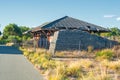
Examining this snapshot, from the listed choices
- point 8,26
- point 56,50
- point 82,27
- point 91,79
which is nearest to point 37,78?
point 91,79

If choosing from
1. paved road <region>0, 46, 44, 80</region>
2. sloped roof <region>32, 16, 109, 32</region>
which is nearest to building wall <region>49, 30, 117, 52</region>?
sloped roof <region>32, 16, 109, 32</region>

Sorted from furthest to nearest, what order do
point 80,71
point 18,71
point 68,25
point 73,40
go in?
point 68,25 < point 73,40 < point 18,71 < point 80,71

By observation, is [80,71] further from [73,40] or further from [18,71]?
[73,40]

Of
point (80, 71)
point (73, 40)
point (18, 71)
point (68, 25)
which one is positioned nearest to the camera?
point (80, 71)

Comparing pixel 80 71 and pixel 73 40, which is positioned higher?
pixel 73 40

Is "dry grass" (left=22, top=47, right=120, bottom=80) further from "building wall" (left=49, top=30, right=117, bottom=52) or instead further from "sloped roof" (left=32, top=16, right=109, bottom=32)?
"sloped roof" (left=32, top=16, right=109, bottom=32)

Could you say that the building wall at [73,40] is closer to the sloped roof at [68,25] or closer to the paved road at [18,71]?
the sloped roof at [68,25]

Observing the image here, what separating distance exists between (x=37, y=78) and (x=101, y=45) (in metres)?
20.0

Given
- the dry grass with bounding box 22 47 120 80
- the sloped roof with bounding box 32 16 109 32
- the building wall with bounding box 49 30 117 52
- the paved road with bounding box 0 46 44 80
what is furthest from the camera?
the sloped roof with bounding box 32 16 109 32

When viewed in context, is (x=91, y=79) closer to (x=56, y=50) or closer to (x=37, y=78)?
(x=37, y=78)

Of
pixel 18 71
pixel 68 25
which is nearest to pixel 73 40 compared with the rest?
pixel 68 25

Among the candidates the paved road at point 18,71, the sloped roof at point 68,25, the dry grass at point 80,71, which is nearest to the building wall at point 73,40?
the sloped roof at point 68,25

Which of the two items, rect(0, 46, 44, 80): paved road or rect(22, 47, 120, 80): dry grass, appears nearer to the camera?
rect(22, 47, 120, 80): dry grass

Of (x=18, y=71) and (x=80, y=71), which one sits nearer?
(x=80, y=71)
